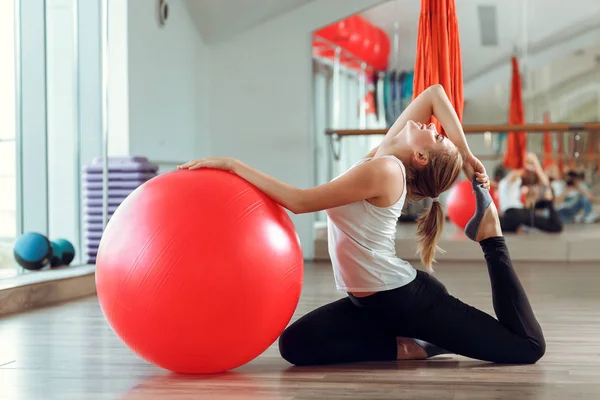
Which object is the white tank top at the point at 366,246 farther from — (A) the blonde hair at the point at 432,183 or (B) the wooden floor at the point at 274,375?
(B) the wooden floor at the point at 274,375

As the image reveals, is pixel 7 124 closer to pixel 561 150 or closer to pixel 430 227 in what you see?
pixel 430 227

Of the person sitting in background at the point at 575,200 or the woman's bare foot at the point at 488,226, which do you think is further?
the person sitting in background at the point at 575,200

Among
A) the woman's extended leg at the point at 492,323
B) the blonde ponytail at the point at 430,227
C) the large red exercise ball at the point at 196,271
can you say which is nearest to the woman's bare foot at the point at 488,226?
the woman's extended leg at the point at 492,323

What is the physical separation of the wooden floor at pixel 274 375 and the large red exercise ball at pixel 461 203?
2.80 metres

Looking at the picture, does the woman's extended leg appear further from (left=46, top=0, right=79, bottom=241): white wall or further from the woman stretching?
(left=46, top=0, right=79, bottom=241): white wall

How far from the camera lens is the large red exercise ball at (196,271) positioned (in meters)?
2.41

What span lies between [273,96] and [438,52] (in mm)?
3811

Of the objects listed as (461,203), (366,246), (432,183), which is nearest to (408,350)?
(366,246)

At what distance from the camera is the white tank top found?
2686 millimetres

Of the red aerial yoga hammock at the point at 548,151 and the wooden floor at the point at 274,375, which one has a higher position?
the red aerial yoga hammock at the point at 548,151

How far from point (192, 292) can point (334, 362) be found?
0.72m

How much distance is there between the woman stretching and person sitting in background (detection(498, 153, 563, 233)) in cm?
435

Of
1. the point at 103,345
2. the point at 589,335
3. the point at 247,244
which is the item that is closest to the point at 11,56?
the point at 103,345

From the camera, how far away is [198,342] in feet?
8.14
